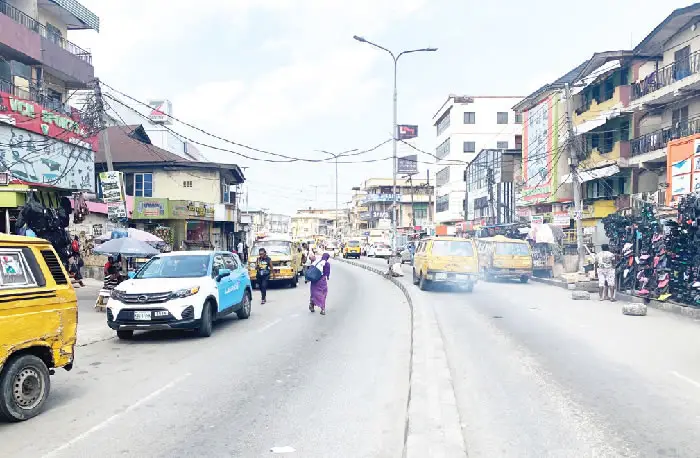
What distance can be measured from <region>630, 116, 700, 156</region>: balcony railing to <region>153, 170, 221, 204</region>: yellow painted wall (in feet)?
91.1

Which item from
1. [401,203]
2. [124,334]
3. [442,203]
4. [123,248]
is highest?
[401,203]

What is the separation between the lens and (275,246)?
80.0 ft

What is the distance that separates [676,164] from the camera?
18.5m

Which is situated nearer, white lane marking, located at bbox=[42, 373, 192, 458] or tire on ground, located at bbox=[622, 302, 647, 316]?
white lane marking, located at bbox=[42, 373, 192, 458]

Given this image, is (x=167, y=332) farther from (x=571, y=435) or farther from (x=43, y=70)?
(x=43, y=70)

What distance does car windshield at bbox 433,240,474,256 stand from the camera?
799 inches

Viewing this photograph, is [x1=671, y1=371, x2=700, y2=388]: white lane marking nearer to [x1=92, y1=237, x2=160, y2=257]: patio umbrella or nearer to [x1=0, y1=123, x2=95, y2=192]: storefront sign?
[x1=92, y1=237, x2=160, y2=257]: patio umbrella

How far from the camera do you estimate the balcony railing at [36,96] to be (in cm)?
2052

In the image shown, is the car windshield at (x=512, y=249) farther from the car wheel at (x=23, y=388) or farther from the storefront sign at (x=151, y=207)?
the car wheel at (x=23, y=388)

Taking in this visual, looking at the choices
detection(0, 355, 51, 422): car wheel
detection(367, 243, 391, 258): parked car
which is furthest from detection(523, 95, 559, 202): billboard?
detection(0, 355, 51, 422): car wheel

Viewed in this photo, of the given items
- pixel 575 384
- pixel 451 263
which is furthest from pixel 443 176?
pixel 575 384

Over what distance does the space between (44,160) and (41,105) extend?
2040 millimetres

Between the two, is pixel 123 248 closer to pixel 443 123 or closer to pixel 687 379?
pixel 687 379

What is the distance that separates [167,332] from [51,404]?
5398 mm
